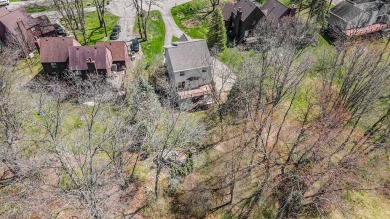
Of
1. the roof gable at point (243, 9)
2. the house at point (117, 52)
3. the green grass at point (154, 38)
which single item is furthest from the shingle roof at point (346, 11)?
the house at point (117, 52)

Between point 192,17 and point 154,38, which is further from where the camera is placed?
point 192,17

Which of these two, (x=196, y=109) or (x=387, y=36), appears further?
(x=387, y=36)

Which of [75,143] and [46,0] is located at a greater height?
[46,0]

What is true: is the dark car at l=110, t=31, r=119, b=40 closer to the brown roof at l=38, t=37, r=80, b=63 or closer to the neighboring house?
the brown roof at l=38, t=37, r=80, b=63

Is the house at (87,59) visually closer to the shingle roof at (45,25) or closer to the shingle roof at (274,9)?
the shingle roof at (45,25)

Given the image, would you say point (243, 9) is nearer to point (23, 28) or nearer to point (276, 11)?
point (276, 11)

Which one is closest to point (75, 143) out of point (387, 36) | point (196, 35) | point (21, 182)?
point (21, 182)

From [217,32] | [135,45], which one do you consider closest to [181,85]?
[217,32]

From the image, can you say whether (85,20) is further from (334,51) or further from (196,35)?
(334,51)
